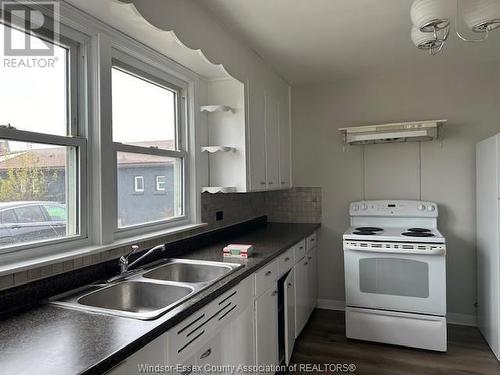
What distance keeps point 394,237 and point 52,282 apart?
2.36 metres

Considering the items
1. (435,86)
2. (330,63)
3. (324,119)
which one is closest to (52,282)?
(330,63)

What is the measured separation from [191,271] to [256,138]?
49.2 inches

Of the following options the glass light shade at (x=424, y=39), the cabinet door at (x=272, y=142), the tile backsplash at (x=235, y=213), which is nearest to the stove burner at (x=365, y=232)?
the tile backsplash at (x=235, y=213)

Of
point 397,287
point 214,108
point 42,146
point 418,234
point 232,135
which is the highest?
point 214,108

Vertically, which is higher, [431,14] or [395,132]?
[431,14]

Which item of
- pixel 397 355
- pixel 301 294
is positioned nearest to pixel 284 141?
pixel 301 294

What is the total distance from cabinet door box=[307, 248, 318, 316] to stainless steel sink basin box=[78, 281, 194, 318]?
6.00 ft

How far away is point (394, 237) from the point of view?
275 cm

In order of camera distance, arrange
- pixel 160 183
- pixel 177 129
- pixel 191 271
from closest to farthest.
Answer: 1. pixel 191 271
2. pixel 160 183
3. pixel 177 129

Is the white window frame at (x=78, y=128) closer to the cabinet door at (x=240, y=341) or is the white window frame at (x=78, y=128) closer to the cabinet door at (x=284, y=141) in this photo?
the cabinet door at (x=240, y=341)

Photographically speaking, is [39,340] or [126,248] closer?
[39,340]

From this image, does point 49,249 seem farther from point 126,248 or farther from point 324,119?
point 324,119

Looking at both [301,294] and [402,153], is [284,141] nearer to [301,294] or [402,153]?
[402,153]

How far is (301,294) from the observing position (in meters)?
2.92
